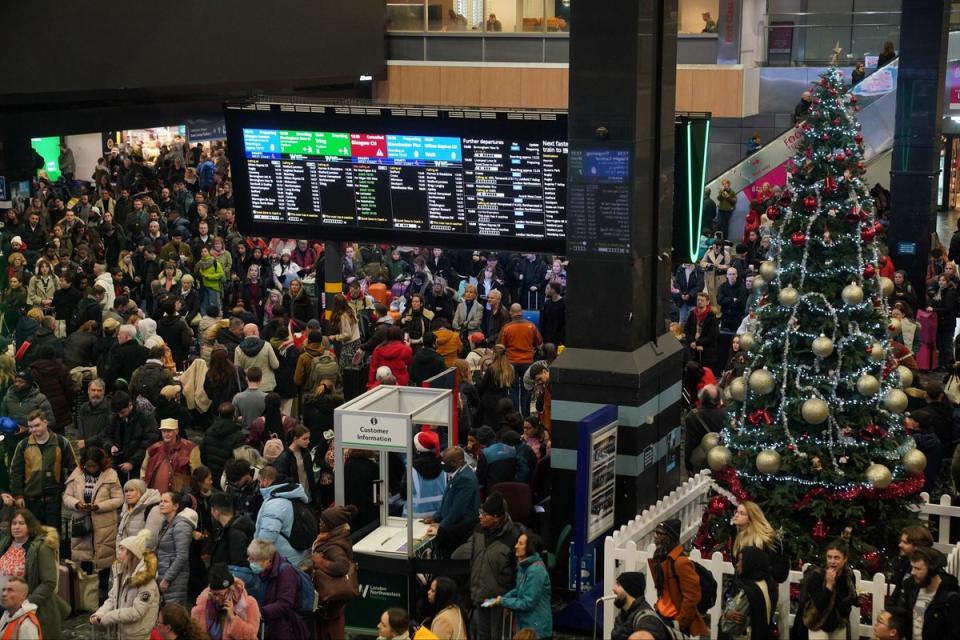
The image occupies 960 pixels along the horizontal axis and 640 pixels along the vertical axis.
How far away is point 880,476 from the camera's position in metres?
10.3

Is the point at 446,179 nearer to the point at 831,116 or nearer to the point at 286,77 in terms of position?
the point at 831,116

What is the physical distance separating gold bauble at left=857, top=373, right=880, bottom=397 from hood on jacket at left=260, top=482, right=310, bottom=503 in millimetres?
4135

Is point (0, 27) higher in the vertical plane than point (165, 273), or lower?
higher

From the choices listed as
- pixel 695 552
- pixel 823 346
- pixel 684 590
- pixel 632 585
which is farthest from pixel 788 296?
pixel 632 585

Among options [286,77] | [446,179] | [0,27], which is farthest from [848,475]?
[286,77]

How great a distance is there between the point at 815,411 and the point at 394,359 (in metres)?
5.29

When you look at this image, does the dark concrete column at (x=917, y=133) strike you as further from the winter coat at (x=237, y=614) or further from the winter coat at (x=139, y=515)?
the winter coat at (x=237, y=614)

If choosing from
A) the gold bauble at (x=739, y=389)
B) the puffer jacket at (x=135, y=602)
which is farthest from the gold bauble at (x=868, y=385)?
the puffer jacket at (x=135, y=602)

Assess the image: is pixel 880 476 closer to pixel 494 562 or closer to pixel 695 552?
pixel 695 552

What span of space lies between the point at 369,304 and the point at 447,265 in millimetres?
2755

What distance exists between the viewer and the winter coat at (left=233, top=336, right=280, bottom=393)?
14.5 metres

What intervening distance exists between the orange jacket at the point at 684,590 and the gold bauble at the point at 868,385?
240cm

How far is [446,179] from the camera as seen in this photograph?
49.2 ft

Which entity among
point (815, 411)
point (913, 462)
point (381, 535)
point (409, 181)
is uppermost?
point (409, 181)
